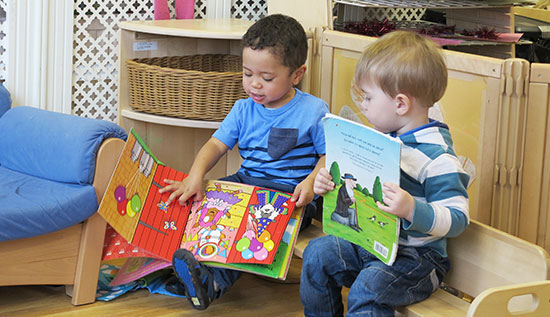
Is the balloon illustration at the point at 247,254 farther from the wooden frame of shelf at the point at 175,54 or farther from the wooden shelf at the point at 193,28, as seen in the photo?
the wooden shelf at the point at 193,28

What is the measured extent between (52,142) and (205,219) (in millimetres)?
531

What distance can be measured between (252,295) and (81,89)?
115 cm

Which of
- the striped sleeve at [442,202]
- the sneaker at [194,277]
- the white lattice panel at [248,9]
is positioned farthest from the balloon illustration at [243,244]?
the white lattice panel at [248,9]

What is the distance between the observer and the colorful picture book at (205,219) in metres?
2.02

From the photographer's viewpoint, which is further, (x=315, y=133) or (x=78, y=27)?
(x=78, y=27)

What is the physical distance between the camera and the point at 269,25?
7.05 feet

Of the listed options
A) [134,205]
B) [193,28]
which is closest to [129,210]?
[134,205]

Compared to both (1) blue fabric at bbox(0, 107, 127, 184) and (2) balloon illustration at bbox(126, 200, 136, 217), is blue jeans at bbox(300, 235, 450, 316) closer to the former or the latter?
(2) balloon illustration at bbox(126, 200, 136, 217)

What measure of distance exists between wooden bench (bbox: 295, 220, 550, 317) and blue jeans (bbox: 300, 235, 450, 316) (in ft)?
0.14

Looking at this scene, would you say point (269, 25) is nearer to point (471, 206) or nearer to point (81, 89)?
point (471, 206)

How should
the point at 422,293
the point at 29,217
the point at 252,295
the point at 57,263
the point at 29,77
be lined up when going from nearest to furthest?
the point at 422,293 < the point at 29,217 < the point at 57,263 < the point at 252,295 < the point at 29,77

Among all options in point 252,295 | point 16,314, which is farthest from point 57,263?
point 252,295

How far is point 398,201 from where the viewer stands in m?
1.56

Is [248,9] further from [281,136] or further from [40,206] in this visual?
[40,206]
